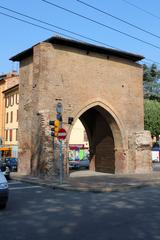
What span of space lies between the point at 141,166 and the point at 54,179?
771cm

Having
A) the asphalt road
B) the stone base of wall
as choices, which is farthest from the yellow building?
the asphalt road

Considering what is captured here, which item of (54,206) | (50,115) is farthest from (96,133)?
(54,206)

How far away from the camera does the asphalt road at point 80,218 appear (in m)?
7.19

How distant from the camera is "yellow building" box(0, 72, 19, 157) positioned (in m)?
54.3

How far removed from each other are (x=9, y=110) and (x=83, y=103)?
114 feet

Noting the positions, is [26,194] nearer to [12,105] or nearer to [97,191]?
[97,191]

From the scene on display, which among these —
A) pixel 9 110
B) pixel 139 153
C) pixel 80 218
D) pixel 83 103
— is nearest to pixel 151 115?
pixel 9 110

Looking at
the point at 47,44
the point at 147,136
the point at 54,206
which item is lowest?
the point at 54,206

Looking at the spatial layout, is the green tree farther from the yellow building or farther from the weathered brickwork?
the weathered brickwork

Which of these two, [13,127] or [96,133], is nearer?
[96,133]

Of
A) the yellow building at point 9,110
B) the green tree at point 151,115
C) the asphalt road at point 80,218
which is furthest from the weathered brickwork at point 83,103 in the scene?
the yellow building at point 9,110

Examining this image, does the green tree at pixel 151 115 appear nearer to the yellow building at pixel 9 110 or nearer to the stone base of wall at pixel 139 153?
the yellow building at pixel 9 110

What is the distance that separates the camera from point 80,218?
9039 mm

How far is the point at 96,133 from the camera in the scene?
29.4 metres
